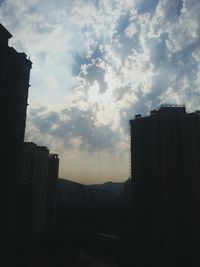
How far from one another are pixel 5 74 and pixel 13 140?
7456 millimetres

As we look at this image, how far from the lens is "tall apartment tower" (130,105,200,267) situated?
1710 inches

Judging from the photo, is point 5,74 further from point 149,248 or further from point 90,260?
point 90,260

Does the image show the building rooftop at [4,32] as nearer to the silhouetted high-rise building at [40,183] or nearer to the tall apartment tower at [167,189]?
the tall apartment tower at [167,189]

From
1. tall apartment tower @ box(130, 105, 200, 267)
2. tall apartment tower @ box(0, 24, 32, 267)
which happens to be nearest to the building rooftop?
tall apartment tower @ box(0, 24, 32, 267)

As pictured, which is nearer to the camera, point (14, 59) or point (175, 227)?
point (14, 59)

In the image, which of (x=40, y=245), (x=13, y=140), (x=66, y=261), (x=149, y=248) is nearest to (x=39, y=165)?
(x=40, y=245)

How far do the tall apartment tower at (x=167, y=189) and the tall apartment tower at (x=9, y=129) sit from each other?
2277 centimetres

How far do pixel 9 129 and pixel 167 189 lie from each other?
2616cm

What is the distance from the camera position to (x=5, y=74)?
3189 cm

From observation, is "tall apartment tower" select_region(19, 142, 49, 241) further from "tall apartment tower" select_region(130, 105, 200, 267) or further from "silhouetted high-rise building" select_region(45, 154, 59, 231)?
"tall apartment tower" select_region(130, 105, 200, 267)

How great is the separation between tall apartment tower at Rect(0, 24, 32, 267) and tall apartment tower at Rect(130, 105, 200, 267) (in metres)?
22.8

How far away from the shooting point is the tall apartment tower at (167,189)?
43.4 meters

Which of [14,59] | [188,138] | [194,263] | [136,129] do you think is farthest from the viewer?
[136,129]

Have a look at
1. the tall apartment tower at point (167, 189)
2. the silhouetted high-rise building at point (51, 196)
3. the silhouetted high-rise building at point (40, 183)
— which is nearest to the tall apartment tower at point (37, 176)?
the silhouetted high-rise building at point (40, 183)
